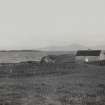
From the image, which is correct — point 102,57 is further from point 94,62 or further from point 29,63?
point 29,63

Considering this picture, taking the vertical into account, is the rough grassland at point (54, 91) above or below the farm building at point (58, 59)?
below

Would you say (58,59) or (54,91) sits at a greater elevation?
(58,59)

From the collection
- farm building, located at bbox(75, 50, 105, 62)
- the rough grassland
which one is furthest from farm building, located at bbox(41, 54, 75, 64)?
the rough grassland

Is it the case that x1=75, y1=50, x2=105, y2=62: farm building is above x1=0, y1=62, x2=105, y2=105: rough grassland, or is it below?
above

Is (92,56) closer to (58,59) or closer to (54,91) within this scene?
(58,59)

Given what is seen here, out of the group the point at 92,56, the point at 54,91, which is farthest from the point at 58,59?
the point at 54,91

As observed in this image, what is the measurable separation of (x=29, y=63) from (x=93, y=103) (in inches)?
2400

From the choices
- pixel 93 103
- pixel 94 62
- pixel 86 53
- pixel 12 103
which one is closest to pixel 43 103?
pixel 12 103

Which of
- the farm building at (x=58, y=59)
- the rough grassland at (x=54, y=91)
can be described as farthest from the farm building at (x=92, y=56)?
the rough grassland at (x=54, y=91)

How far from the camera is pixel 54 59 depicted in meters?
72.4

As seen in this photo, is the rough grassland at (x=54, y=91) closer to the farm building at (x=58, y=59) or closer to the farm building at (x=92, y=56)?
the farm building at (x=92, y=56)

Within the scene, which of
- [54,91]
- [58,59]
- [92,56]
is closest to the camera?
[54,91]

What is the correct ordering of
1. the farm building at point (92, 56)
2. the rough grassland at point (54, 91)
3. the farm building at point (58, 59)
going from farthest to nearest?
the farm building at point (58, 59) < the farm building at point (92, 56) < the rough grassland at point (54, 91)

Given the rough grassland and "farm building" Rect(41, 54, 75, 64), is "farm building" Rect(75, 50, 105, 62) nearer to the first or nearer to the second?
"farm building" Rect(41, 54, 75, 64)
